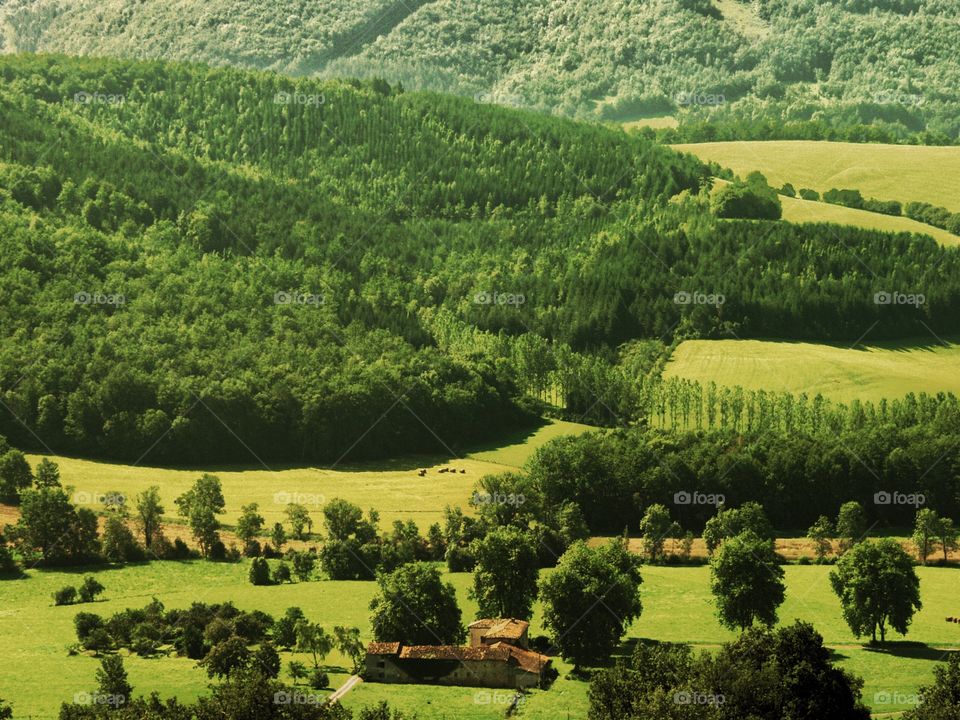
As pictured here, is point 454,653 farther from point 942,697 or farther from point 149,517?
A: point 149,517

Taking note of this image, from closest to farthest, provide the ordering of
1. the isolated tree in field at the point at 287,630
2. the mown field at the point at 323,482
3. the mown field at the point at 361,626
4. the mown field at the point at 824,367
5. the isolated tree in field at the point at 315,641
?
the mown field at the point at 361,626 < the isolated tree in field at the point at 315,641 < the isolated tree in field at the point at 287,630 < the mown field at the point at 323,482 < the mown field at the point at 824,367

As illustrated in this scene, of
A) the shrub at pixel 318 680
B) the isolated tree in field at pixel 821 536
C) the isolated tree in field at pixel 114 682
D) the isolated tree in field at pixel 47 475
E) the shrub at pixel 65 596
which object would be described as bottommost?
the isolated tree in field at pixel 821 536

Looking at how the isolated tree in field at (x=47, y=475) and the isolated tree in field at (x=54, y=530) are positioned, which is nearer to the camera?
the isolated tree in field at (x=54, y=530)

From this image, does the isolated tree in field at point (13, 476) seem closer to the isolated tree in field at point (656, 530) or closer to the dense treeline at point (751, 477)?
the dense treeline at point (751, 477)

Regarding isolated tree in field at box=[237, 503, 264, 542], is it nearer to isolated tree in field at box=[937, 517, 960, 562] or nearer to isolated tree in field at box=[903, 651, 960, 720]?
isolated tree in field at box=[937, 517, 960, 562]

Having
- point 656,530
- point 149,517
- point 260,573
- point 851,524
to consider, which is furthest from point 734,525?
point 149,517

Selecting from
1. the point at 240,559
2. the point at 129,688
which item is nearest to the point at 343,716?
the point at 129,688

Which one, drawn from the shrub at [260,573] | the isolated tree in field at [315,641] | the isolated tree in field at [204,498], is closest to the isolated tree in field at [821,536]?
the shrub at [260,573]

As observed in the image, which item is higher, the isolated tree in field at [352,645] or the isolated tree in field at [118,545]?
the isolated tree in field at [352,645]
